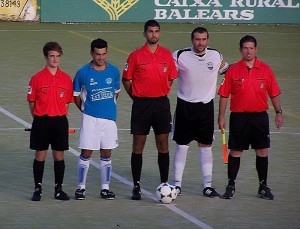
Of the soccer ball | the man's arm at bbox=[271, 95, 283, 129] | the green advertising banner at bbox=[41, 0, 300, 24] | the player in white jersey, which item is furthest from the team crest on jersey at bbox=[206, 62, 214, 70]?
the green advertising banner at bbox=[41, 0, 300, 24]

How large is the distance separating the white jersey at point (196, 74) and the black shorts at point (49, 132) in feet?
5.14

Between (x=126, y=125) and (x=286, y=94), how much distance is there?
506 cm

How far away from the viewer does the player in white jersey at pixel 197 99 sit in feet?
41.9

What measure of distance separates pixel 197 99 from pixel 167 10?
22381 mm

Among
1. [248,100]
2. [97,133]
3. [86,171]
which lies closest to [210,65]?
[248,100]

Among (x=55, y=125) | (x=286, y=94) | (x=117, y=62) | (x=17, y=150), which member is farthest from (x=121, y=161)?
(x=117, y=62)

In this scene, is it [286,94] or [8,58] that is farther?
[8,58]

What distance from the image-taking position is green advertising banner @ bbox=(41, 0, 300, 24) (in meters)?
34.7

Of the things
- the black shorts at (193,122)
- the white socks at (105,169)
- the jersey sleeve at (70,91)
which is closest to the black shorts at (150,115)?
the black shorts at (193,122)

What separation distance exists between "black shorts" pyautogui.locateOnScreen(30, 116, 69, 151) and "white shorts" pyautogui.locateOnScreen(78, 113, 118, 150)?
23 cm

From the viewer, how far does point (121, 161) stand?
15.1m

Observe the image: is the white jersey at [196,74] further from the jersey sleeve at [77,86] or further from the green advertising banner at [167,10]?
the green advertising banner at [167,10]

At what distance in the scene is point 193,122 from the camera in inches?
506

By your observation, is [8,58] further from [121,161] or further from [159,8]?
[121,161]
